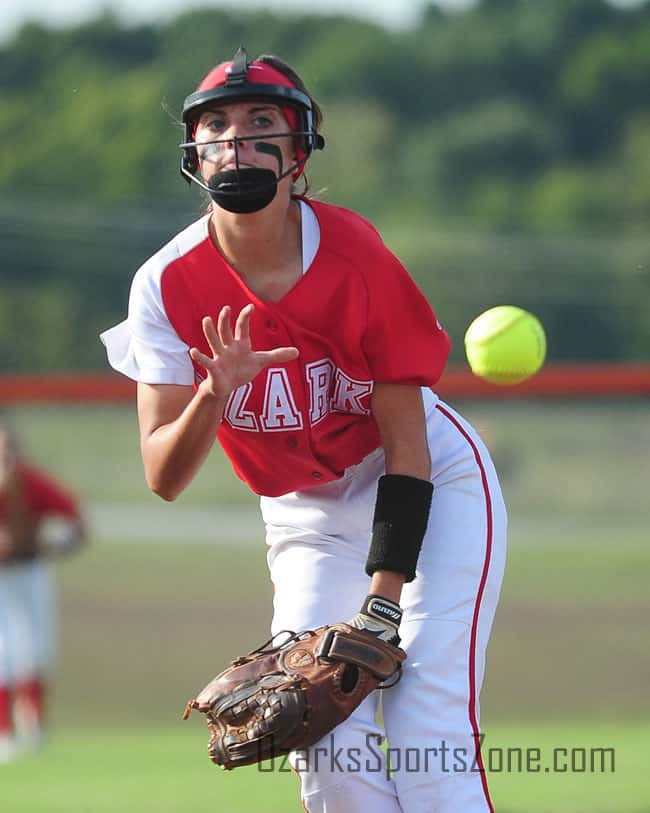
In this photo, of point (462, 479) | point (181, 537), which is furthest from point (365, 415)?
point (181, 537)

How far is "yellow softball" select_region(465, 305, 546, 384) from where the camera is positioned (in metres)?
3.45

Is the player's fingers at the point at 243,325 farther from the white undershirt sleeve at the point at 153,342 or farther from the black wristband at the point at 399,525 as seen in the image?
the black wristband at the point at 399,525

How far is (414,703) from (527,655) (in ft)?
20.8

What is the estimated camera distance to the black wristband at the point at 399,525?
277 centimetres

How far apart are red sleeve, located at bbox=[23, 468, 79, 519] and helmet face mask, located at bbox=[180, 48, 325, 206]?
5.39 metres

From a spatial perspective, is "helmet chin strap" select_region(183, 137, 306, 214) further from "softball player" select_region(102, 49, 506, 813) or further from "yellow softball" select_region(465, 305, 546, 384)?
"yellow softball" select_region(465, 305, 546, 384)

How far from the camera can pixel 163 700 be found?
28.8ft

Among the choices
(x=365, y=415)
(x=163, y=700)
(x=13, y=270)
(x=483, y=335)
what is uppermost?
(x=13, y=270)

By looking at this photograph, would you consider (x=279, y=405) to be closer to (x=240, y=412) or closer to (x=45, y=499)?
(x=240, y=412)

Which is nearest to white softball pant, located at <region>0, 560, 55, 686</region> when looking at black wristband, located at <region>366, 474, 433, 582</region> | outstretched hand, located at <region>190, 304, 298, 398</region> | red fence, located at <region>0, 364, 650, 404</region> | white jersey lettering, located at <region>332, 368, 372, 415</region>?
red fence, located at <region>0, 364, 650, 404</region>

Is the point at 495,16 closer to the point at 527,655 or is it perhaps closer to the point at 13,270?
the point at 13,270

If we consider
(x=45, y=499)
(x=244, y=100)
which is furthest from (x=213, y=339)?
(x=45, y=499)

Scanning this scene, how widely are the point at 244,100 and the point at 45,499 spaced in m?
5.62

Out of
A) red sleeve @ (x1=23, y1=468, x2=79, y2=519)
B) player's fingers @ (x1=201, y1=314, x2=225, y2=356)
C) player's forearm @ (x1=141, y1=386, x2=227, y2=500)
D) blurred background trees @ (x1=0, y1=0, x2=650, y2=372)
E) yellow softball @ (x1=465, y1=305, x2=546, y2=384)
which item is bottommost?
player's forearm @ (x1=141, y1=386, x2=227, y2=500)
